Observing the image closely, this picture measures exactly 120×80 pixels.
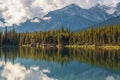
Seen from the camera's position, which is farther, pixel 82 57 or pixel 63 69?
pixel 82 57

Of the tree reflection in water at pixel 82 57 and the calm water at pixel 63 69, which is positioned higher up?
the tree reflection in water at pixel 82 57

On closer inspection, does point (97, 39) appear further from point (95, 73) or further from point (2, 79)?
point (2, 79)

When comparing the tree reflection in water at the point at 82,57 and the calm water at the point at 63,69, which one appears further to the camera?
the tree reflection in water at the point at 82,57

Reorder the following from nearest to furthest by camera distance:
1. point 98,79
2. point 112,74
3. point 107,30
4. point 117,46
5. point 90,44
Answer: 1. point 98,79
2. point 112,74
3. point 117,46
4. point 107,30
5. point 90,44

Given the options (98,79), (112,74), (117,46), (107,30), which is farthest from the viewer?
(107,30)

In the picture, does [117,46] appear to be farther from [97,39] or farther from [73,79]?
[73,79]

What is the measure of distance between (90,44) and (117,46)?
30804mm

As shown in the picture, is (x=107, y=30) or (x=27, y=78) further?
(x=107, y=30)

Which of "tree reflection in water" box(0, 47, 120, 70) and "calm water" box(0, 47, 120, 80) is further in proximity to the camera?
"tree reflection in water" box(0, 47, 120, 70)

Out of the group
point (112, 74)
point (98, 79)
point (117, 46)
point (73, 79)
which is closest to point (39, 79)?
point (73, 79)

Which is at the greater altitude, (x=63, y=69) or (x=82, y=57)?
(x=82, y=57)

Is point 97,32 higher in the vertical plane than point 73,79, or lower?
higher

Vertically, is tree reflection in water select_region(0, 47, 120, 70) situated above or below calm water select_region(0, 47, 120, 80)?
above

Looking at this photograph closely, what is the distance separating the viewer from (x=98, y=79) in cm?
Result: 5319
